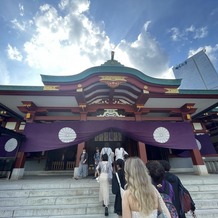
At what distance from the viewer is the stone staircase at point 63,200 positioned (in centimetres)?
374

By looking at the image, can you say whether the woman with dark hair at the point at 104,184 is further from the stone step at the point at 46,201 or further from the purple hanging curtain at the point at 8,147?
the purple hanging curtain at the point at 8,147

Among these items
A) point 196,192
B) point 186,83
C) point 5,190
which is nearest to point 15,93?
point 5,190

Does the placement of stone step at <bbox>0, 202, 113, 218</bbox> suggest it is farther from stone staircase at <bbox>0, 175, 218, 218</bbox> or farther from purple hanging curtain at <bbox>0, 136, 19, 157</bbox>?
purple hanging curtain at <bbox>0, 136, 19, 157</bbox>

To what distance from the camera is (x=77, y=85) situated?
6.80 meters

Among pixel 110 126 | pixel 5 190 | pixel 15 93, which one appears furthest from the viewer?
pixel 110 126

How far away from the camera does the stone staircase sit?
12.3 ft

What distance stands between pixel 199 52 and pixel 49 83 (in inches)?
2653

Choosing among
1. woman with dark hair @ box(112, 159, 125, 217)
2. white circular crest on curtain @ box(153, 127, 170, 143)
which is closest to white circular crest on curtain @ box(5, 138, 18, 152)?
woman with dark hair @ box(112, 159, 125, 217)

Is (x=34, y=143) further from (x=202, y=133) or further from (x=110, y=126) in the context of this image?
(x=202, y=133)

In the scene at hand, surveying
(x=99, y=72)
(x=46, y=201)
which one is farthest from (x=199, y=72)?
(x=46, y=201)

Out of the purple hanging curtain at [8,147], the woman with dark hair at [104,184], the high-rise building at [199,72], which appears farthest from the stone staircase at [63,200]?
the high-rise building at [199,72]

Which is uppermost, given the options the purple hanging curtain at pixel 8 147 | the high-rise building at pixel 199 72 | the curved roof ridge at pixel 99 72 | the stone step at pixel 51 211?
the high-rise building at pixel 199 72

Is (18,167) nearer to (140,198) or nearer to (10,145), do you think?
(10,145)

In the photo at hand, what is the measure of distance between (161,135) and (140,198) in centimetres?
659
